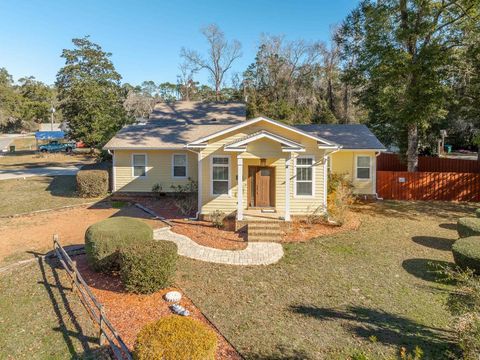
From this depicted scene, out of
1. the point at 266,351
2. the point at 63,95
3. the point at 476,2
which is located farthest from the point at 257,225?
the point at 63,95

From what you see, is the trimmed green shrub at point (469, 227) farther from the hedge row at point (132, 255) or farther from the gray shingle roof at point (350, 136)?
the hedge row at point (132, 255)

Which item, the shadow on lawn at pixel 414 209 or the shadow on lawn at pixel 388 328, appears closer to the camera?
the shadow on lawn at pixel 388 328

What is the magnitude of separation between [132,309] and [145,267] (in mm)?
976

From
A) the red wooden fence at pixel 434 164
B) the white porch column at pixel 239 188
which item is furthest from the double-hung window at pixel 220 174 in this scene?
the red wooden fence at pixel 434 164

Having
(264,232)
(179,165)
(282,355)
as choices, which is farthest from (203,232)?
(282,355)

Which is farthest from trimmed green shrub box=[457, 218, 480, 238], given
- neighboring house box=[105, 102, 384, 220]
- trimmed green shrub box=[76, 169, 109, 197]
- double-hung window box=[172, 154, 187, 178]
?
trimmed green shrub box=[76, 169, 109, 197]

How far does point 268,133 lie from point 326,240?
483cm

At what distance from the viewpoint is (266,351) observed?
6.19m

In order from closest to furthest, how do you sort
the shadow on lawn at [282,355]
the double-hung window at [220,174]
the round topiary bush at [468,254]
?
the shadow on lawn at [282,355]
the round topiary bush at [468,254]
the double-hung window at [220,174]

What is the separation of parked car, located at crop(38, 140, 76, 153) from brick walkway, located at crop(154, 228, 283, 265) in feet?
136

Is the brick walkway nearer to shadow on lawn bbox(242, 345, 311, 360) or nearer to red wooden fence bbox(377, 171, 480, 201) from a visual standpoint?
shadow on lawn bbox(242, 345, 311, 360)

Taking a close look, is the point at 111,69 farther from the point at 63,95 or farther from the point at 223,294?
the point at 223,294

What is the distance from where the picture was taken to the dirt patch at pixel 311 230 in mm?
13180

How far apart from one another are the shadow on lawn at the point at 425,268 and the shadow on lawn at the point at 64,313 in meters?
A: 8.54
